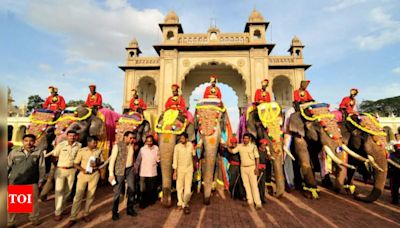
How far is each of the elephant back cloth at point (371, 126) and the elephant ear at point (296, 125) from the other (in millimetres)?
1331

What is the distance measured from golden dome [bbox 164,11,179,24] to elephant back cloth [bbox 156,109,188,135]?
14.7 metres

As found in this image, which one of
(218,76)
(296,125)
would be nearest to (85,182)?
(296,125)

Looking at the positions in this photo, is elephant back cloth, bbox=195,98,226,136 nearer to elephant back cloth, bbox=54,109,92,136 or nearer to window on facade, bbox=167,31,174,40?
elephant back cloth, bbox=54,109,92,136

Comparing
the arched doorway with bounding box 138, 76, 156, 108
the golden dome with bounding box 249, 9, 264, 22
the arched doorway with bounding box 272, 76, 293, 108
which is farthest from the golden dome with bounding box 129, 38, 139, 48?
the arched doorway with bounding box 272, 76, 293, 108

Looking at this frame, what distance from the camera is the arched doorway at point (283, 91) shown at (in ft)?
67.9

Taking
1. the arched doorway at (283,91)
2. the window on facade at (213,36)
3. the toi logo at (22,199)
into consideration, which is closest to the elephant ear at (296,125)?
the toi logo at (22,199)

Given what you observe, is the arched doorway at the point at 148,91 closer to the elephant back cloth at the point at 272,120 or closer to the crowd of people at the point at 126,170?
the crowd of people at the point at 126,170

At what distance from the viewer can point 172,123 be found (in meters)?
4.56

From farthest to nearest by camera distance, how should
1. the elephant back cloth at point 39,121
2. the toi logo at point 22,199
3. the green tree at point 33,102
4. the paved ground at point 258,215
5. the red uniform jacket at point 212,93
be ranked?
the green tree at point 33,102, the elephant back cloth at point 39,121, the red uniform jacket at point 212,93, the paved ground at point 258,215, the toi logo at point 22,199

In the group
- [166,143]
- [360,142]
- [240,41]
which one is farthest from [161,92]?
[360,142]

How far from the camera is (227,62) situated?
54.9ft

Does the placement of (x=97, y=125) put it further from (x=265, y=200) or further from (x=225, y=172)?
(x=265, y=200)

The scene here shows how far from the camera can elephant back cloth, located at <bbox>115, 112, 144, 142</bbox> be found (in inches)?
204

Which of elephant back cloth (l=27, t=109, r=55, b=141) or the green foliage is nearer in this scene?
elephant back cloth (l=27, t=109, r=55, b=141)
